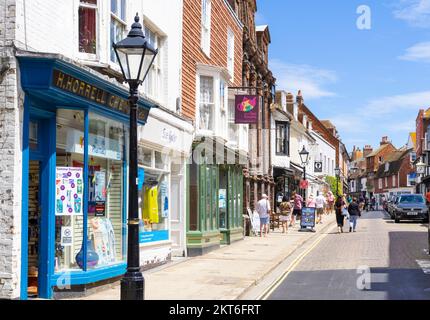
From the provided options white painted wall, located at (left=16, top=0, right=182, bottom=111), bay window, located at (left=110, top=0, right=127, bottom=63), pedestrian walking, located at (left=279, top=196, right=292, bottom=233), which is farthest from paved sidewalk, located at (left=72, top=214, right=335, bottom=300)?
pedestrian walking, located at (left=279, top=196, right=292, bottom=233)

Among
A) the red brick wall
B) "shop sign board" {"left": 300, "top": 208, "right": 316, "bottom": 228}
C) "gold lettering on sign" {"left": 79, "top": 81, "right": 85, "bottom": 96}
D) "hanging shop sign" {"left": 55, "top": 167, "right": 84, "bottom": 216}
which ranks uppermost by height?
the red brick wall

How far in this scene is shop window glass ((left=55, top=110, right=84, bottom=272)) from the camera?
11.1m

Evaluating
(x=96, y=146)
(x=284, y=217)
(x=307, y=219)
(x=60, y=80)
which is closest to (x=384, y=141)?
(x=307, y=219)

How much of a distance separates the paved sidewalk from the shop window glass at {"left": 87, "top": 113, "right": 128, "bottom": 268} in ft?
2.67

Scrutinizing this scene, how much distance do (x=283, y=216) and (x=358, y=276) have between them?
1528 centimetres

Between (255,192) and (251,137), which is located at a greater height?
(251,137)

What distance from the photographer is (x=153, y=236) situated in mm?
15742

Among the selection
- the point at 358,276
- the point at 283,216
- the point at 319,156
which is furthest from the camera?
the point at 319,156

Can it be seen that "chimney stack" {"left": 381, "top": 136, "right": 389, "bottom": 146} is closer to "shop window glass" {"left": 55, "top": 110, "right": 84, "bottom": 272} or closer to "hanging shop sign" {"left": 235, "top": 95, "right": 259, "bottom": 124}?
"hanging shop sign" {"left": 235, "top": 95, "right": 259, "bottom": 124}

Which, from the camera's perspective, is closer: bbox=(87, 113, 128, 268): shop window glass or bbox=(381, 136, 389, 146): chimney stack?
bbox=(87, 113, 128, 268): shop window glass

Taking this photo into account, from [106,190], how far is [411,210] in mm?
26192

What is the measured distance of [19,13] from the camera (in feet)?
31.5

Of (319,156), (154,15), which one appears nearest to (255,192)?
(154,15)
